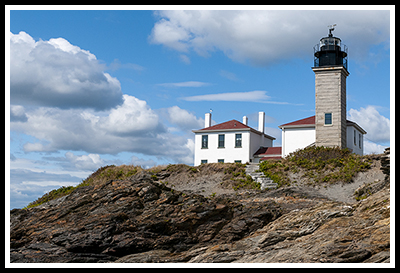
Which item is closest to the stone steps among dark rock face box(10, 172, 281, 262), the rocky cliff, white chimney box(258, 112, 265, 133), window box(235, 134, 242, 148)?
the rocky cliff

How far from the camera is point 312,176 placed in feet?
66.7

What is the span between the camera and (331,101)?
2741cm

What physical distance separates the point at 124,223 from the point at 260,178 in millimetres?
10559

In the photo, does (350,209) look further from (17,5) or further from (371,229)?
(17,5)

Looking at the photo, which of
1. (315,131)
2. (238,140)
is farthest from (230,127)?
(315,131)

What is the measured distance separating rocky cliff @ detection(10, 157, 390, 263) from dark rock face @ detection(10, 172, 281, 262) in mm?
29

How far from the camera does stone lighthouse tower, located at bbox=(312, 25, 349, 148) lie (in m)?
27.0

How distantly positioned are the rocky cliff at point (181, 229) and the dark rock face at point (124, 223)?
0.03m

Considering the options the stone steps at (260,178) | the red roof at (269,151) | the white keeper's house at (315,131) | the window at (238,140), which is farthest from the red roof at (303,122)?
the stone steps at (260,178)

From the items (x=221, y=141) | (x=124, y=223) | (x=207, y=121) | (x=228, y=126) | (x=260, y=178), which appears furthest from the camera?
(x=207, y=121)

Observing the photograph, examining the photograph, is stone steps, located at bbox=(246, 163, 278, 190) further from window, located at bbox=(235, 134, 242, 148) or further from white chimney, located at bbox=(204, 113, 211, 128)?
white chimney, located at bbox=(204, 113, 211, 128)

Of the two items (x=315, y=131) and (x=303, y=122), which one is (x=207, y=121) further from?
(x=315, y=131)
